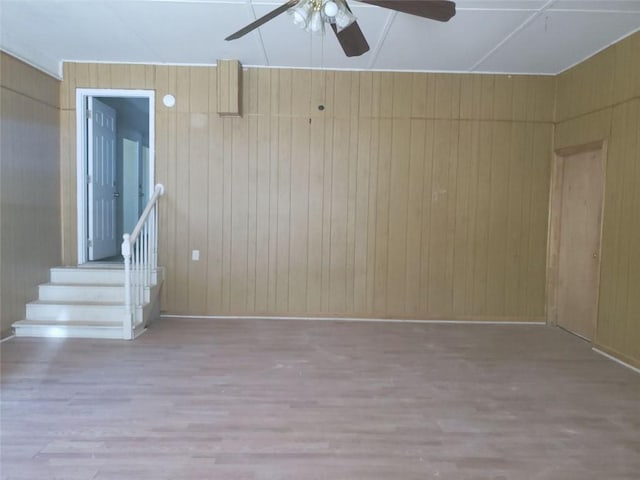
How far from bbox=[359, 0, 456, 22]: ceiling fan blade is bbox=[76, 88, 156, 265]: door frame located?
3.27 meters

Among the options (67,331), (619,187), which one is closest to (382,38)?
(619,187)

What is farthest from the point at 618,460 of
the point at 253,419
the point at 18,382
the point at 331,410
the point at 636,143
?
Answer: the point at 18,382

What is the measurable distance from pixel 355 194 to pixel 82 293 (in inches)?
123

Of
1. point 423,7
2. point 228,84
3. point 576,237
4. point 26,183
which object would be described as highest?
point 228,84

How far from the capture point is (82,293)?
14.2ft

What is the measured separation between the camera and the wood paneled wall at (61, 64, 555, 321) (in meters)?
4.81

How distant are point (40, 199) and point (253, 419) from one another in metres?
3.47

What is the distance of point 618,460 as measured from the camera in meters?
2.19

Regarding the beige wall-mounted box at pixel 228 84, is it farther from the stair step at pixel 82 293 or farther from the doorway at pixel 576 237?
the doorway at pixel 576 237

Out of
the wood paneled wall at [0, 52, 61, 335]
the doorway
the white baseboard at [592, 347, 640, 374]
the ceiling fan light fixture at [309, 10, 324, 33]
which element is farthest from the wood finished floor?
the ceiling fan light fixture at [309, 10, 324, 33]

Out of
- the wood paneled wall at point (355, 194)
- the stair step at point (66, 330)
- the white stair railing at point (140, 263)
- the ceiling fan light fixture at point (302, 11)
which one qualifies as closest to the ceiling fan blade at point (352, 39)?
the ceiling fan light fixture at point (302, 11)

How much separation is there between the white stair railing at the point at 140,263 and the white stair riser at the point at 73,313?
19 cm

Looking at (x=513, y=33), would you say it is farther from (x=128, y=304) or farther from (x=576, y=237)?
(x=128, y=304)

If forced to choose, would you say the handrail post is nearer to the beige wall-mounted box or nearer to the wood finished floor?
the wood finished floor
